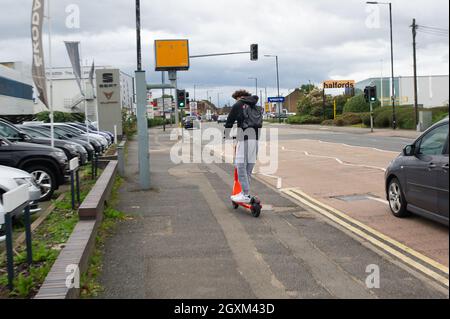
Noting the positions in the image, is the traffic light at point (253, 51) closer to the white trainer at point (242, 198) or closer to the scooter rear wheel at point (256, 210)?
the white trainer at point (242, 198)

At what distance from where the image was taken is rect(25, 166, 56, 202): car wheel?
10453 millimetres

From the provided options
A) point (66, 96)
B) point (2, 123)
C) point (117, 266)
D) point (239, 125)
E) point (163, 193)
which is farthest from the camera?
point (66, 96)

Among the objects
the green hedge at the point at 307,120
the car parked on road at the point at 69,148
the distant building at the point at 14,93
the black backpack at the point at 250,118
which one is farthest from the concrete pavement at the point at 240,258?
the green hedge at the point at 307,120

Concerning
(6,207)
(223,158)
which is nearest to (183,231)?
(6,207)

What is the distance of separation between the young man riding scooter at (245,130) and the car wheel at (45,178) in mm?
4014

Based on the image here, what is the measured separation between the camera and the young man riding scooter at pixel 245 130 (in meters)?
8.31

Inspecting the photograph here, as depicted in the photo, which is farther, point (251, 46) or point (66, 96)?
point (66, 96)

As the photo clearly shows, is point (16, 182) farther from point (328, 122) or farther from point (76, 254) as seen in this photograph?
point (328, 122)

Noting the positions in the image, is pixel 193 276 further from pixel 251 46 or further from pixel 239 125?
pixel 251 46

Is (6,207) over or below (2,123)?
below

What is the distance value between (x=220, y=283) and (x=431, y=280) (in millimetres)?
2016

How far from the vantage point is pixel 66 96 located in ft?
268

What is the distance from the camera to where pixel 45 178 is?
10602 millimetres

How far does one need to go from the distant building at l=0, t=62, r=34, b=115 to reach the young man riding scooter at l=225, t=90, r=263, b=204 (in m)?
43.3
